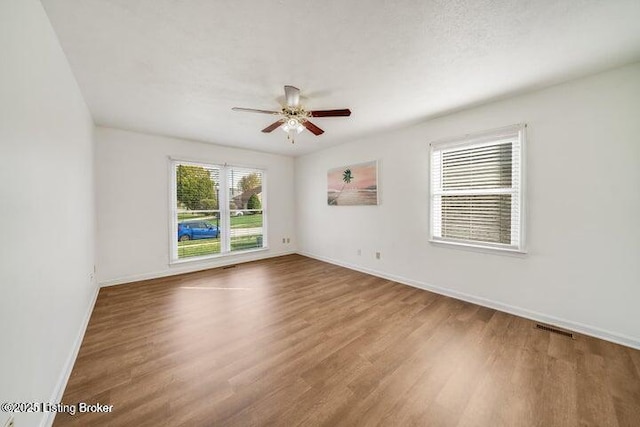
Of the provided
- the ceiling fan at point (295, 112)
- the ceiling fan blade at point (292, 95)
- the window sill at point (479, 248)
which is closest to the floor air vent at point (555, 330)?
the window sill at point (479, 248)

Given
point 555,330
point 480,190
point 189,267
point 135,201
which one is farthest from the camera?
point 189,267

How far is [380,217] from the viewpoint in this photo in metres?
4.17

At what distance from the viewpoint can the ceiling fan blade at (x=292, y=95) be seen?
237 centimetres

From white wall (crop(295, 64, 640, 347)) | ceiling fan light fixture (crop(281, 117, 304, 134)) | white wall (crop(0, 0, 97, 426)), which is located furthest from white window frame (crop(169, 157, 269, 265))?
white wall (crop(295, 64, 640, 347))

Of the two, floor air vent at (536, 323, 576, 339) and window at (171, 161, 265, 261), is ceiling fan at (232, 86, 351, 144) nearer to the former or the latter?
window at (171, 161, 265, 261)

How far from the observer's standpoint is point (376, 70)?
85.4 inches

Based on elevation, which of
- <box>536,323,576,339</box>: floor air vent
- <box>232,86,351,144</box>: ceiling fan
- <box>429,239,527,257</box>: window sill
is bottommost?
<box>536,323,576,339</box>: floor air vent

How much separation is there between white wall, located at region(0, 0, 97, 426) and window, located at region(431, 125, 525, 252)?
3947 millimetres

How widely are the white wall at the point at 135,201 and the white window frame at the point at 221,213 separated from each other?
76 millimetres

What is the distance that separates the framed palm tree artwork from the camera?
4258mm

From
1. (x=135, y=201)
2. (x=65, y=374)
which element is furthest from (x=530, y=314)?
(x=135, y=201)

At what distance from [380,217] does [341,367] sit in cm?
275

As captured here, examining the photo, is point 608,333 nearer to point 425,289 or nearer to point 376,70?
point 425,289

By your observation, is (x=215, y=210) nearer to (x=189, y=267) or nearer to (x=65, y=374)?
(x=189, y=267)
